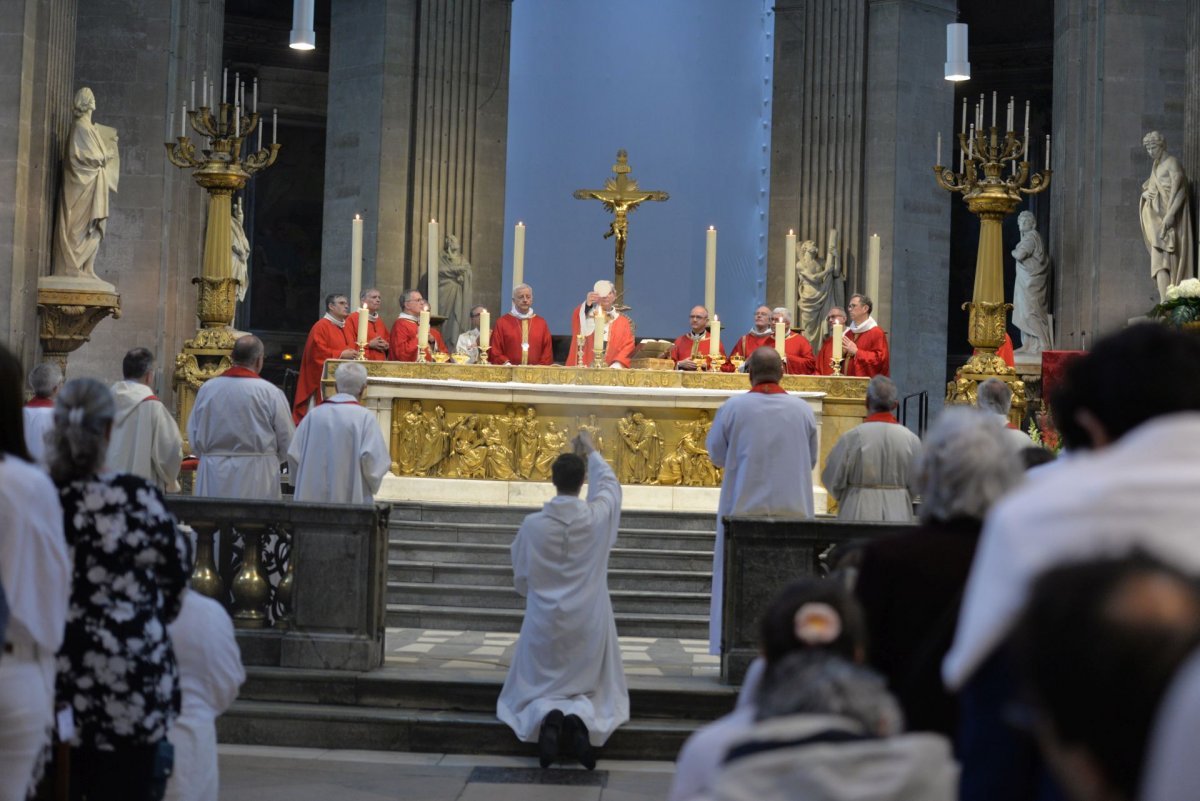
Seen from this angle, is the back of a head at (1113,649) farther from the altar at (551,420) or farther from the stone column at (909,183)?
the stone column at (909,183)

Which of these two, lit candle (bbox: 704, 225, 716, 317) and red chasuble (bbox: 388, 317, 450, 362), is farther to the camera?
red chasuble (bbox: 388, 317, 450, 362)

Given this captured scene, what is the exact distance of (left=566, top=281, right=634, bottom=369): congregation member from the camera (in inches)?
552

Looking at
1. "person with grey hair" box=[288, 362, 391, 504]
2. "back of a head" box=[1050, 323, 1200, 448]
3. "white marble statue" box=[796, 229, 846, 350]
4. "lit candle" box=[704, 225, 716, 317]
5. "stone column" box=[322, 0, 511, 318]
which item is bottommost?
"person with grey hair" box=[288, 362, 391, 504]

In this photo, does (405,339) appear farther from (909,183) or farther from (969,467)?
(969,467)

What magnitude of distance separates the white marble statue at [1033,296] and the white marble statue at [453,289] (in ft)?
23.1

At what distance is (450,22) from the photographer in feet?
71.5

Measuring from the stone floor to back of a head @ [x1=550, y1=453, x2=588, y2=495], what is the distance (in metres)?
1.31

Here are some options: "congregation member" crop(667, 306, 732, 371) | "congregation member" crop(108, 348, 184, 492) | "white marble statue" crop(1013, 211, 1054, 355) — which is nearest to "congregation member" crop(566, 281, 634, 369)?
"congregation member" crop(667, 306, 732, 371)

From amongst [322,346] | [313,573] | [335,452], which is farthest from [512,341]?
[313,573]

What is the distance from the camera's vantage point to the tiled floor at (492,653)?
29.1 feet

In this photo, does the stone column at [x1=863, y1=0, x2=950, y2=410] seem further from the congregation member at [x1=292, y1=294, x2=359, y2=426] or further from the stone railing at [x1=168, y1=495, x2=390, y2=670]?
the stone railing at [x1=168, y1=495, x2=390, y2=670]

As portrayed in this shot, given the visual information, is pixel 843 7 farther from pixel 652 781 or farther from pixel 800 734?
pixel 800 734

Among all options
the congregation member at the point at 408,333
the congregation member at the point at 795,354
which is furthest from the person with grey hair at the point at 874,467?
the congregation member at the point at 408,333

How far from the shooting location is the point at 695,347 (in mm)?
14297
